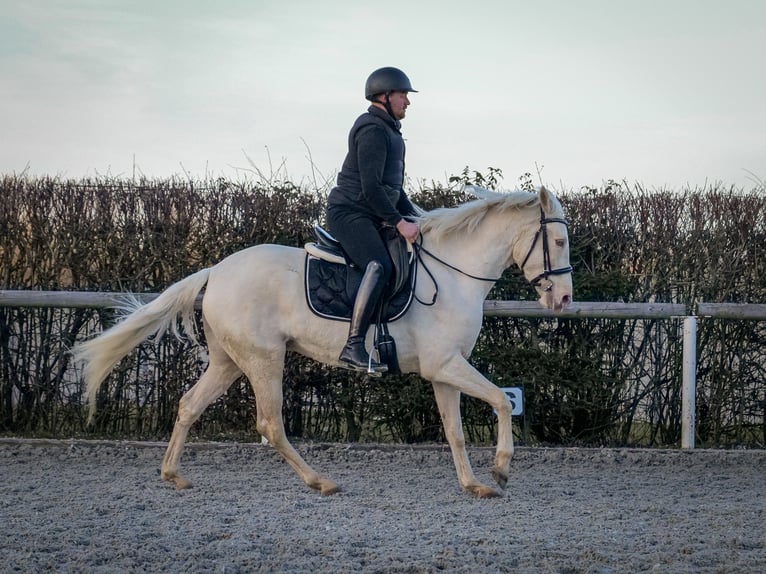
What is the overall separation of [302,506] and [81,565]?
1750 mm

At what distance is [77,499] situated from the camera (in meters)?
5.89

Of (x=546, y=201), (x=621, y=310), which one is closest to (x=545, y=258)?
(x=546, y=201)

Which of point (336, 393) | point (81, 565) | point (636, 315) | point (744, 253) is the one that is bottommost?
point (81, 565)

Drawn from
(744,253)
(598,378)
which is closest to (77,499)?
(598,378)

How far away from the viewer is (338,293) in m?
6.25

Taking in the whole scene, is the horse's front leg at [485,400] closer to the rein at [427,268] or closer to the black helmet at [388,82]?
the rein at [427,268]

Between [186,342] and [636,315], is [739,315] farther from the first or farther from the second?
[186,342]

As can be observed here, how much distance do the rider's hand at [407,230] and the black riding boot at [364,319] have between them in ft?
0.88

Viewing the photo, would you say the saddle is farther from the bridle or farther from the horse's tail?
the horse's tail

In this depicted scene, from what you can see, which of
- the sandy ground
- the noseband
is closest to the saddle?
the noseband

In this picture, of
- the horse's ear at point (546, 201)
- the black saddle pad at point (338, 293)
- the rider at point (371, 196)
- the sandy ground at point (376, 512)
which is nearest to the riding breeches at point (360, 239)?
the rider at point (371, 196)

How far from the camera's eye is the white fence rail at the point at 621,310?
25.4ft

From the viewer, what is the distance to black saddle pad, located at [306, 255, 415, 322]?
616 centimetres

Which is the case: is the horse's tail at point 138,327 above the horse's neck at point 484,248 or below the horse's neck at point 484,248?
below
